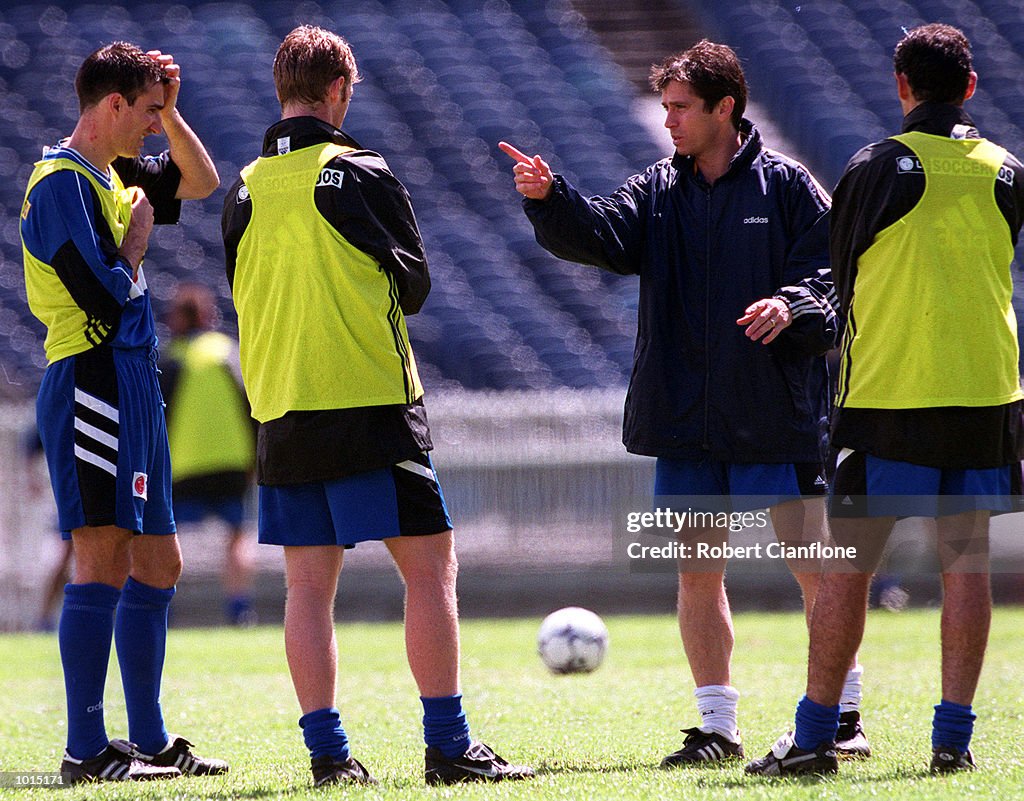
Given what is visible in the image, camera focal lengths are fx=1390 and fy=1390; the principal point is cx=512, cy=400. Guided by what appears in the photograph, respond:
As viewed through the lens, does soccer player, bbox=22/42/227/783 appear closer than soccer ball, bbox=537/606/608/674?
Yes

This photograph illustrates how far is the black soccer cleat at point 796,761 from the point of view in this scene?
3.38 m

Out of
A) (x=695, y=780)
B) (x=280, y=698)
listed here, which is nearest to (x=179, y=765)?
(x=695, y=780)

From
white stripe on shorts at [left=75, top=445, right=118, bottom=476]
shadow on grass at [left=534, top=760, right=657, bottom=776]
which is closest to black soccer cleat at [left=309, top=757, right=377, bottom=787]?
shadow on grass at [left=534, top=760, right=657, bottom=776]

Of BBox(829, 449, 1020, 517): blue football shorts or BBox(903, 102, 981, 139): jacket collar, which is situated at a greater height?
BBox(903, 102, 981, 139): jacket collar

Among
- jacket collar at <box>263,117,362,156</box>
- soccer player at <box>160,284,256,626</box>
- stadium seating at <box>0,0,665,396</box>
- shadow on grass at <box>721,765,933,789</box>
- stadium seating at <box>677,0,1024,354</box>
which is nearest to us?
shadow on grass at <box>721,765,933,789</box>

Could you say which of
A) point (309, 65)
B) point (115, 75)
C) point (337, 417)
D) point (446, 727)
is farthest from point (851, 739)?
point (115, 75)

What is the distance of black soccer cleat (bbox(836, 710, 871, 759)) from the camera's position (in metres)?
3.76

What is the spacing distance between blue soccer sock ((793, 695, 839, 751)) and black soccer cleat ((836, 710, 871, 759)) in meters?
0.36

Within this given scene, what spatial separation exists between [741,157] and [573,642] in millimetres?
2627

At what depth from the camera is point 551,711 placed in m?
5.04

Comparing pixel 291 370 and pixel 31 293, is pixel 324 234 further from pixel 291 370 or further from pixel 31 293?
pixel 31 293

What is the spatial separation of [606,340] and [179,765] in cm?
804

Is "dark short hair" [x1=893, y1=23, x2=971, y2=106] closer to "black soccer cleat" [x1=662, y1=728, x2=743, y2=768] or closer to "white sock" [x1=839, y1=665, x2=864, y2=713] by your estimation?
"white sock" [x1=839, y1=665, x2=864, y2=713]

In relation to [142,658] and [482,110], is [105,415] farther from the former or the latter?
[482,110]
